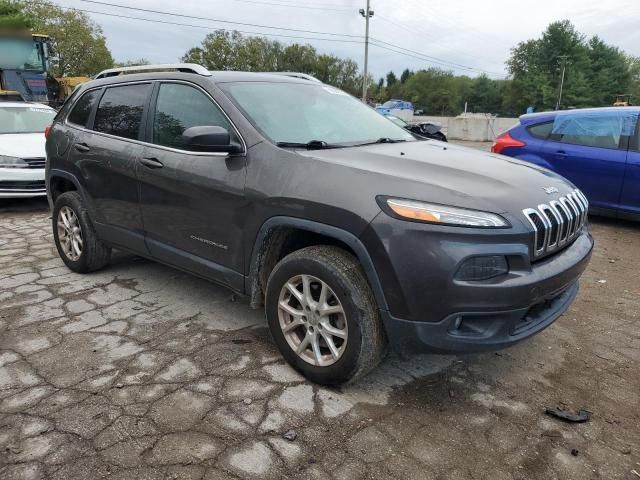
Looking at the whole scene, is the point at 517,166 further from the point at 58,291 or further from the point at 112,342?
the point at 58,291

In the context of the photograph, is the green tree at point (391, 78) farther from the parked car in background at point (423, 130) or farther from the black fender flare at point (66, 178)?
the black fender flare at point (66, 178)

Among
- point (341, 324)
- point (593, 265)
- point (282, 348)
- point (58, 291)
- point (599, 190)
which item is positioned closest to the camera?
point (341, 324)

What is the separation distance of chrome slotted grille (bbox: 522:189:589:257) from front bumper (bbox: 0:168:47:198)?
6849 mm

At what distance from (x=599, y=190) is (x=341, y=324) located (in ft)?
16.9

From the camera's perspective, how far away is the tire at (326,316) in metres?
2.53

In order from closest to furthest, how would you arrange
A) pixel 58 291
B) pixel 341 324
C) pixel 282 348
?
pixel 341 324
pixel 282 348
pixel 58 291

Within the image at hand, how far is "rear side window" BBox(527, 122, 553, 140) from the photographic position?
22.9ft

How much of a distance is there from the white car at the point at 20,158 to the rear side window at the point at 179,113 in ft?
15.4

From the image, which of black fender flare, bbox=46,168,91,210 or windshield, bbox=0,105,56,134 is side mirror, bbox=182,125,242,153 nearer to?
black fender flare, bbox=46,168,91,210

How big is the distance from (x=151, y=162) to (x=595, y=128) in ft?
18.7

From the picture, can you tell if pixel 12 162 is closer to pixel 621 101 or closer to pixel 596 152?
pixel 596 152

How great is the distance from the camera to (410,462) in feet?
7.43

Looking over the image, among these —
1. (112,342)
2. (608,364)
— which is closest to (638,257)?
(608,364)

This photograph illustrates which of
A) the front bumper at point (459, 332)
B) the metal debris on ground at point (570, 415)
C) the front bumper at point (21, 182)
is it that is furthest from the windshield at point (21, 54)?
the metal debris on ground at point (570, 415)
